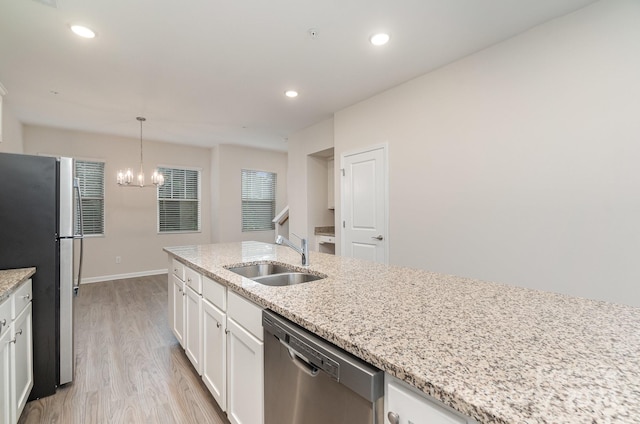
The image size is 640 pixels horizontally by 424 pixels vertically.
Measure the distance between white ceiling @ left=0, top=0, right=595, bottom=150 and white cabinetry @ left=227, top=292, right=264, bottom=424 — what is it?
198 cm

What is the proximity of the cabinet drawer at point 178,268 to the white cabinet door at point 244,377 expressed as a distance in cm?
98

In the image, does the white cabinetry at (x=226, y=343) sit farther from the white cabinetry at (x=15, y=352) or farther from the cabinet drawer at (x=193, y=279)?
the white cabinetry at (x=15, y=352)

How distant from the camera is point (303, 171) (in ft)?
16.7

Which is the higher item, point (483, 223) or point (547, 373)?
point (483, 223)

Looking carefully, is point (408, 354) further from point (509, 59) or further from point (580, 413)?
point (509, 59)

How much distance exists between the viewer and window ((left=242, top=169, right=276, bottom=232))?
6.68m

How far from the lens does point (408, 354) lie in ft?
2.56

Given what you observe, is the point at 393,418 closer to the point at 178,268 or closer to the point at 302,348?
the point at 302,348

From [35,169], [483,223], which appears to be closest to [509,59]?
[483,223]

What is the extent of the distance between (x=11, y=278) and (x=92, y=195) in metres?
4.35

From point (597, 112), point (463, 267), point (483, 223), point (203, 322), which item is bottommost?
point (203, 322)

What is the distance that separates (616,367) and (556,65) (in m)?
2.34

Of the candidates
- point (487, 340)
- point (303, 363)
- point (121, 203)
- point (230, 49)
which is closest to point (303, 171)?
point (230, 49)

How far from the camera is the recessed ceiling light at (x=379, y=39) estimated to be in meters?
2.38
